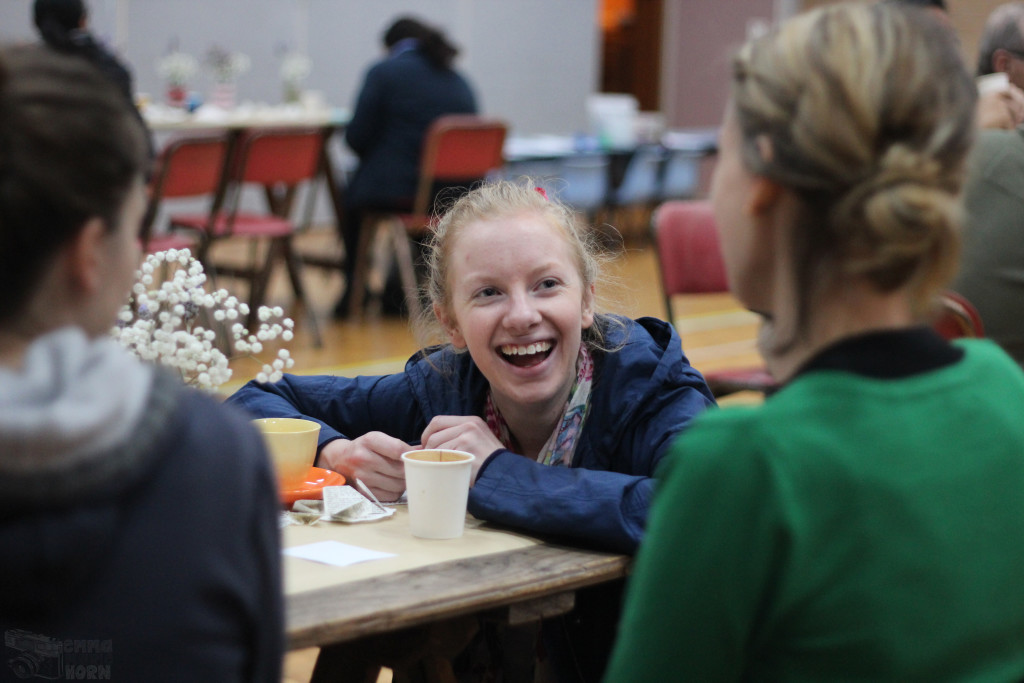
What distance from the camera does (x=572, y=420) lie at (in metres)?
1.73

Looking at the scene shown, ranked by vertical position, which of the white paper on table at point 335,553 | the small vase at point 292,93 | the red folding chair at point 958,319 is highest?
the white paper on table at point 335,553

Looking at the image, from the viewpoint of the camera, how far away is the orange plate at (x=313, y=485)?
1.60 m

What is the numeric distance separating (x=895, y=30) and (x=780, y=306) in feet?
0.79

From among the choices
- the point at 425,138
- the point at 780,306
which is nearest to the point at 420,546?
the point at 780,306

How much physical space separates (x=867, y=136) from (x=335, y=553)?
0.83m

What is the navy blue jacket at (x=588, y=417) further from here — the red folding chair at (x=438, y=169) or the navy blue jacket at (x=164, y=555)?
the red folding chair at (x=438, y=169)

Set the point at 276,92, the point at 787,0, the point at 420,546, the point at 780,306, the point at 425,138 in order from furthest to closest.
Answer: the point at 787,0, the point at 276,92, the point at 425,138, the point at 420,546, the point at 780,306

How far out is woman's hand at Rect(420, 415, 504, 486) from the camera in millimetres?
1574

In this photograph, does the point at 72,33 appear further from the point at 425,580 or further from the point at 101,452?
the point at 101,452

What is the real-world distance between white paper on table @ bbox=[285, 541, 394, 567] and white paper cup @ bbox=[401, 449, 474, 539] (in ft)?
0.25

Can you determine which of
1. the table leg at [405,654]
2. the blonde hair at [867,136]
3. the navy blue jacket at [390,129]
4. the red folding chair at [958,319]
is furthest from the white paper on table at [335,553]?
the navy blue jacket at [390,129]

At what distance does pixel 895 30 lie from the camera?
35.3 inches

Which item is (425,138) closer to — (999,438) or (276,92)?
(276,92)

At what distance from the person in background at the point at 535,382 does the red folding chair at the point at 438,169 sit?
384cm
